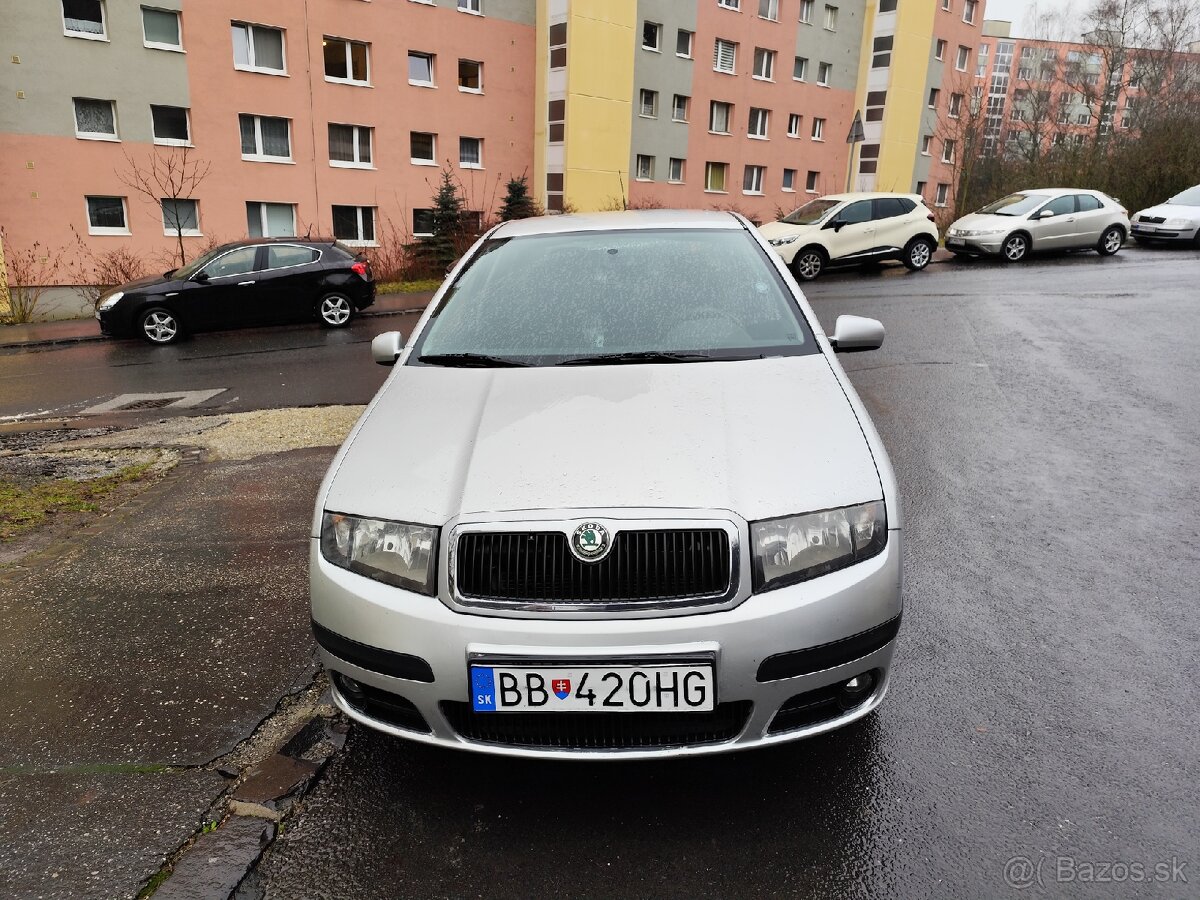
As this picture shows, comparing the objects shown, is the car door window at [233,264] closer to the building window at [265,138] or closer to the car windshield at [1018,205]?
the building window at [265,138]

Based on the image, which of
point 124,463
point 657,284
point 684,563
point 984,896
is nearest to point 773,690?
point 684,563

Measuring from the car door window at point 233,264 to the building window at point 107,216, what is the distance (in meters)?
13.3

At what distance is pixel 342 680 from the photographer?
2.61 m

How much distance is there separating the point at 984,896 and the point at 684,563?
3.92 feet

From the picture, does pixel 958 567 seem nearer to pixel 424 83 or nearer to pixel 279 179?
pixel 279 179

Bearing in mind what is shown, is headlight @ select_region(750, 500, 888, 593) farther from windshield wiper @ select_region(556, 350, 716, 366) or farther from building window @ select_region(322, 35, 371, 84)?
building window @ select_region(322, 35, 371, 84)

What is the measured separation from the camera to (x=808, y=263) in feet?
61.0

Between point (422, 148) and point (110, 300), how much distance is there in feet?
63.3

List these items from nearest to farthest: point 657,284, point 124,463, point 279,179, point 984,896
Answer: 1. point 984,896
2. point 657,284
3. point 124,463
4. point 279,179

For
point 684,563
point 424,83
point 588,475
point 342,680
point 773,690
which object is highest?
point 424,83

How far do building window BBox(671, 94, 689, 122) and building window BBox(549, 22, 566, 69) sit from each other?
6.64 m

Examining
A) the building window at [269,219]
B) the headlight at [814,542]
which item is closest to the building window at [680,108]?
the building window at [269,219]

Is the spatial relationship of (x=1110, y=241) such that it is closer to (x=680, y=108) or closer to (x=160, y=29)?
(x=680, y=108)

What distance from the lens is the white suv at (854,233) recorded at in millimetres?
18406
